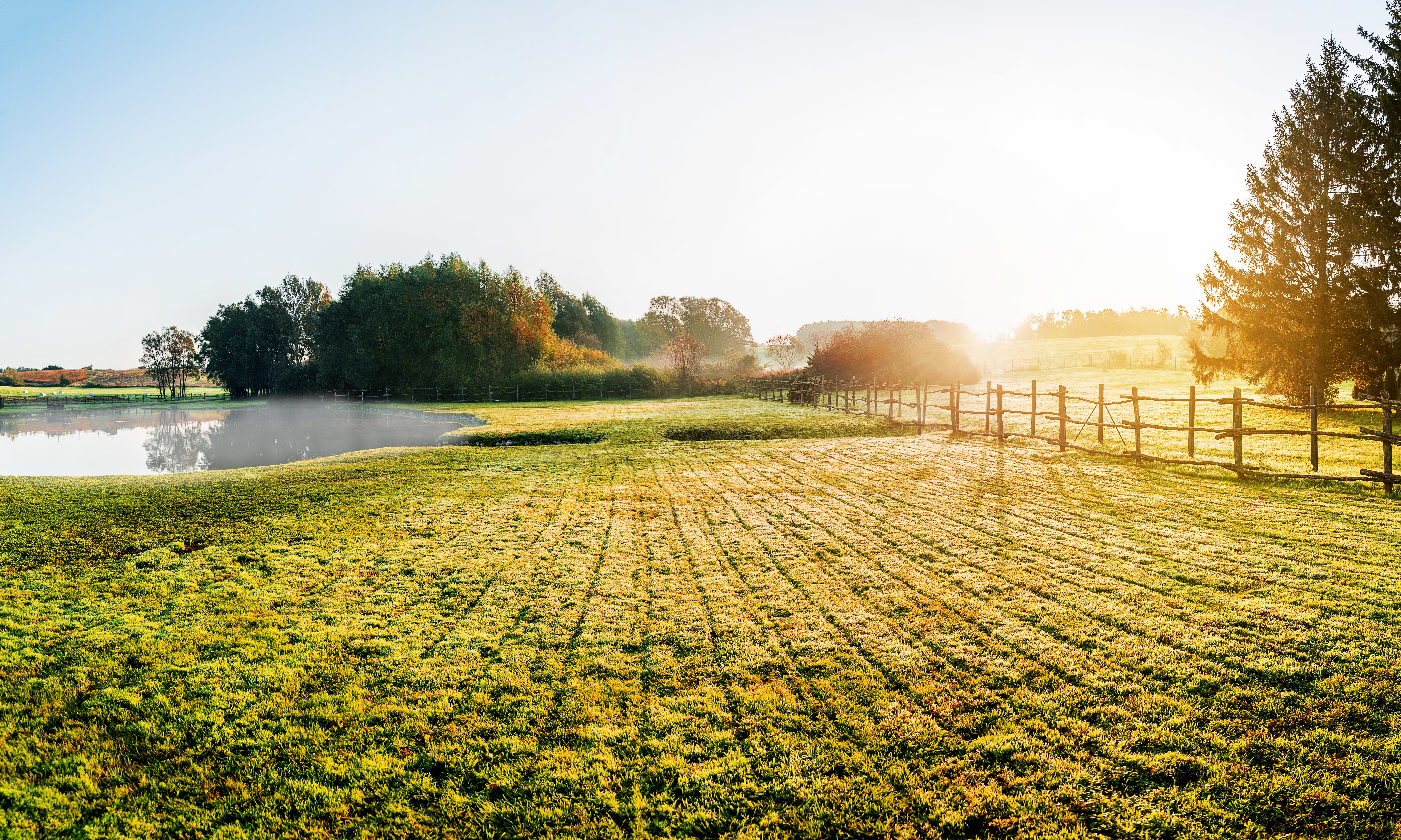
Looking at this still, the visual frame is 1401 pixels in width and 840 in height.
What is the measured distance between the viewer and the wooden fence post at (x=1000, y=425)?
1593 centimetres

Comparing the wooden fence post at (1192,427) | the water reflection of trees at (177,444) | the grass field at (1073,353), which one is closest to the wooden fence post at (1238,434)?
the wooden fence post at (1192,427)

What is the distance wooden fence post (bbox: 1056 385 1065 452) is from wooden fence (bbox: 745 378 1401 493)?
24mm

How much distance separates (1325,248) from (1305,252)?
0.61 m

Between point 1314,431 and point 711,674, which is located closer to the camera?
point 711,674

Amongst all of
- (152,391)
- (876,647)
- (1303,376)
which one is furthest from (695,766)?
(152,391)

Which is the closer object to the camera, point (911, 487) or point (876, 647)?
point (876, 647)

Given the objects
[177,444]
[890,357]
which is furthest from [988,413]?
[177,444]

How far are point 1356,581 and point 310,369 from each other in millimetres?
70033

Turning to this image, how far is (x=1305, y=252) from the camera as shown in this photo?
790 inches

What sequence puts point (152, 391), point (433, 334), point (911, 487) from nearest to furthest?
point (911, 487) < point (433, 334) < point (152, 391)

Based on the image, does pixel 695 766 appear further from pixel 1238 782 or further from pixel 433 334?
pixel 433 334

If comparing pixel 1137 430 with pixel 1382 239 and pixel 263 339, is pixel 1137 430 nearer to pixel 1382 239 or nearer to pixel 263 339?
pixel 1382 239

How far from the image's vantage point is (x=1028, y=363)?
214ft

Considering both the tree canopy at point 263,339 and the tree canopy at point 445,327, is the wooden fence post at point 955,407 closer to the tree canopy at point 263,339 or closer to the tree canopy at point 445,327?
the tree canopy at point 445,327
